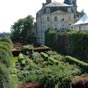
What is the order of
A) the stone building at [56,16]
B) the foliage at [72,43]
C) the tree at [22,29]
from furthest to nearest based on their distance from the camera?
the tree at [22,29] < the stone building at [56,16] < the foliage at [72,43]

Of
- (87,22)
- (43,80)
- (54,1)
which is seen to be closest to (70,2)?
(54,1)

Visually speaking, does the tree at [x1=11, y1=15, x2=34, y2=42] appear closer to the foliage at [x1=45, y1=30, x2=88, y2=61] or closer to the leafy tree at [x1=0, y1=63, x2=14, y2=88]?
the foliage at [x1=45, y1=30, x2=88, y2=61]

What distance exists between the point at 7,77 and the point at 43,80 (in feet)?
19.0

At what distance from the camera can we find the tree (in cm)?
8706

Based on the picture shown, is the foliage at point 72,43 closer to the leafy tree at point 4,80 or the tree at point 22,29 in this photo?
the tree at point 22,29

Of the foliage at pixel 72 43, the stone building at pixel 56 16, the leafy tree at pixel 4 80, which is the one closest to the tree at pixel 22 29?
the stone building at pixel 56 16

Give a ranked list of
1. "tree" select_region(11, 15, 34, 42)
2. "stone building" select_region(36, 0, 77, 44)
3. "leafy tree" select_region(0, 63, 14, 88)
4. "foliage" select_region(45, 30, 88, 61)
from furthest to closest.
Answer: "tree" select_region(11, 15, 34, 42), "stone building" select_region(36, 0, 77, 44), "foliage" select_region(45, 30, 88, 61), "leafy tree" select_region(0, 63, 14, 88)

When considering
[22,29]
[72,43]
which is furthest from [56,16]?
[72,43]

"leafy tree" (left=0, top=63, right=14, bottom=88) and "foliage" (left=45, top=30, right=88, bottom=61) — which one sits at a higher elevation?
"leafy tree" (left=0, top=63, right=14, bottom=88)

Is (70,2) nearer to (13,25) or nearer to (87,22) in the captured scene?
(13,25)

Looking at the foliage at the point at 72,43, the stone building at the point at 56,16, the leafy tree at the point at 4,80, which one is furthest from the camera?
the stone building at the point at 56,16

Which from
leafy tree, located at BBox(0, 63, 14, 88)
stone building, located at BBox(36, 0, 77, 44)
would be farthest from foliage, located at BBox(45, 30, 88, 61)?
leafy tree, located at BBox(0, 63, 14, 88)

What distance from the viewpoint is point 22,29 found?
87812 millimetres

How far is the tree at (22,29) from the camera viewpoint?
87.1 m
